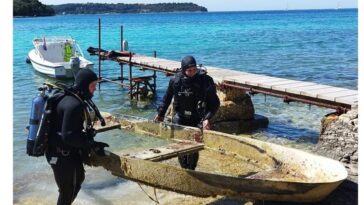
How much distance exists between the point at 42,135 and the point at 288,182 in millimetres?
2789

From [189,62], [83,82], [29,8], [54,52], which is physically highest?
[29,8]

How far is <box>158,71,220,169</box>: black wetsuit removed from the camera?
6.75 meters

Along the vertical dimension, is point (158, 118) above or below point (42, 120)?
below

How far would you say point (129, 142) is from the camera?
11.2 meters

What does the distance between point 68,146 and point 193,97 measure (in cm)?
242

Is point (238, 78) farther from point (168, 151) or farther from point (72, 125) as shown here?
point (72, 125)

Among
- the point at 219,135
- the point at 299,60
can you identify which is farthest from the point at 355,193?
the point at 299,60

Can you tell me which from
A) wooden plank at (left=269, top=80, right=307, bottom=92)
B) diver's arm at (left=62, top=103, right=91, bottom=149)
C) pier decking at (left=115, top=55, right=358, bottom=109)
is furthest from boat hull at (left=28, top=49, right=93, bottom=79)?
diver's arm at (left=62, top=103, right=91, bottom=149)

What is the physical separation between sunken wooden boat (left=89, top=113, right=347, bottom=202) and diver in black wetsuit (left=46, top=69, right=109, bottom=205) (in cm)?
58

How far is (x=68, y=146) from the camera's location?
16.2 ft

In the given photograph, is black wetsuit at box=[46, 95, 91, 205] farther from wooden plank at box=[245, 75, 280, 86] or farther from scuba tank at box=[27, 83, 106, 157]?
wooden plank at box=[245, 75, 280, 86]

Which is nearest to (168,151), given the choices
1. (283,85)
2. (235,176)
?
(235,176)

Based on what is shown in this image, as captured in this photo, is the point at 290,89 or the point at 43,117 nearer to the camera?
the point at 43,117

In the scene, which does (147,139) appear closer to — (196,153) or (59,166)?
(196,153)
